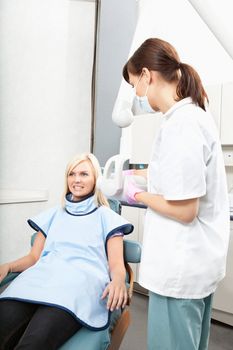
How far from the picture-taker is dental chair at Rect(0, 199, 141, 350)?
95 cm

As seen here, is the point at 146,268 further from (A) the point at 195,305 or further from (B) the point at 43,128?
(B) the point at 43,128

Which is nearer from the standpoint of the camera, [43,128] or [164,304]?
[164,304]

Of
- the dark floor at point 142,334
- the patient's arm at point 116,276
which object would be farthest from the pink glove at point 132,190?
the dark floor at point 142,334

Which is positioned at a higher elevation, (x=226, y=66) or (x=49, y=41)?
(x=226, y=66)

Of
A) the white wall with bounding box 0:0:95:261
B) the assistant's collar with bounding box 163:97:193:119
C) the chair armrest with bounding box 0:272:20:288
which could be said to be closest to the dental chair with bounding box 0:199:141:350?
the chair armrest with bounding box 0:272:20:288

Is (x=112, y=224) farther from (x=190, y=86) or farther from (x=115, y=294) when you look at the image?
(x=190, y=86)

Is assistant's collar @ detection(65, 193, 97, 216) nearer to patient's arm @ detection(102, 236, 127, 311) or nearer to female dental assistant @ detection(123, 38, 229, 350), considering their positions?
patient's arm @ detection(102, 236, 127, 311)

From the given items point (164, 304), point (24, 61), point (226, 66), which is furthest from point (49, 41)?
point (226, 66)

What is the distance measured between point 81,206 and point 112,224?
15 centimetres

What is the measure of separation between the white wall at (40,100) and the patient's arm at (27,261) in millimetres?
39

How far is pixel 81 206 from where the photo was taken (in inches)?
51.1

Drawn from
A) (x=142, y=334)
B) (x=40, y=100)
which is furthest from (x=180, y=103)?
(x=142, y=334)

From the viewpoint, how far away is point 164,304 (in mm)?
872

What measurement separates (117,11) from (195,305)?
131 cm
